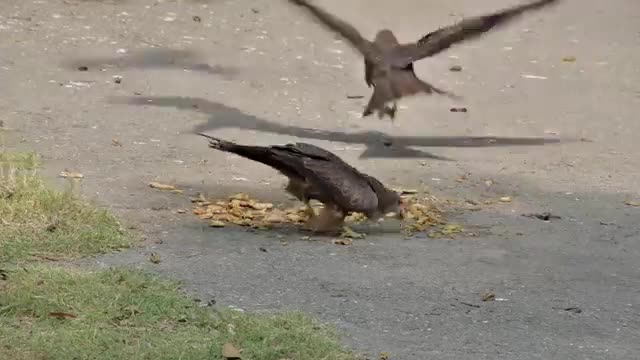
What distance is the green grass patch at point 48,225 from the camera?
506 cm

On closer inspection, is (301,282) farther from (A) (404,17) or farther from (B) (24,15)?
(A) (404,17)

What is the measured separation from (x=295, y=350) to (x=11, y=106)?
4972 mm

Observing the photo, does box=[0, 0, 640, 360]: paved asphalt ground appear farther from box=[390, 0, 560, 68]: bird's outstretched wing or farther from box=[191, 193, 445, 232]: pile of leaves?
box=[390, 0, 560, 68]: bird's outstretched wing

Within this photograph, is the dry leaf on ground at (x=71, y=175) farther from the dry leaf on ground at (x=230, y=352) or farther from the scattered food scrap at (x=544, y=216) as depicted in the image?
the dry leaf on ground at (x=230, y=352)

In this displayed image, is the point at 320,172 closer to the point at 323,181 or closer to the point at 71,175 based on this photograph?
the point at 323,181

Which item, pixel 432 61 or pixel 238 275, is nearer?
pixel 238 275

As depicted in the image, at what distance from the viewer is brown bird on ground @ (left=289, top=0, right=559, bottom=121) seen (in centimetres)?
830

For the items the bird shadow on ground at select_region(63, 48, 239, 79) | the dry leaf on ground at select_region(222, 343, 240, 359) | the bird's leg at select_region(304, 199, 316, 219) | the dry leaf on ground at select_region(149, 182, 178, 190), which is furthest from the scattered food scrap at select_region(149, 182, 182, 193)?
the bird shadow on ground at select_region(63, 48, 239, 79)

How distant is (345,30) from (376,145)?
37.7 inches

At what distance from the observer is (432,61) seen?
10750 mm

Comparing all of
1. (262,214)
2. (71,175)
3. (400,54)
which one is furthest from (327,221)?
(400,54)

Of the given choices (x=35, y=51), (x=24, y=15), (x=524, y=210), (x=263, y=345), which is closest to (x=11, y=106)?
(x=35, y=51)

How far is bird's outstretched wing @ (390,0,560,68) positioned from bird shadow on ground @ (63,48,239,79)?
6.66 feet

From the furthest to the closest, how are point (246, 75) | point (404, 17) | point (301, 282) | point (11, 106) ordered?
point (404, 17) < point (246, 75) < point (11, 106) < point (301, 282)
